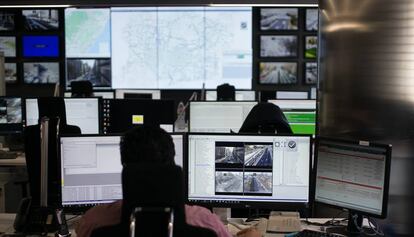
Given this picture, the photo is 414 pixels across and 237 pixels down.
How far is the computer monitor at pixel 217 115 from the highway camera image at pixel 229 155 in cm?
212

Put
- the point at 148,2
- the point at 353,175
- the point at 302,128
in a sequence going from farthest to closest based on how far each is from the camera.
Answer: the point at 148,2 < the point at 302,128 < the point at 353,175

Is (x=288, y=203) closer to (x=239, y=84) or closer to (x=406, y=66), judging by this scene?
(x=406, y=66)

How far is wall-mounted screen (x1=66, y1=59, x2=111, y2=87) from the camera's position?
7.57 meters

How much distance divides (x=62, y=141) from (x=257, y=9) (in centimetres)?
539

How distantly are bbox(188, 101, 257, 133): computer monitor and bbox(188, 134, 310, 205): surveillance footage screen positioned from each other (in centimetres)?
211

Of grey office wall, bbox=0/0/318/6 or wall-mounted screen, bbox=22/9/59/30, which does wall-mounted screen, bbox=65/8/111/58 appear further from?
grey office wall, bbox=0/0/318/6

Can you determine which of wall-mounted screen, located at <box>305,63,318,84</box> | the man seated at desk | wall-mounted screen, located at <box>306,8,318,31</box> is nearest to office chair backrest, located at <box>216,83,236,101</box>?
wall-mounted screen, located at <box>305,63,318,84</box>

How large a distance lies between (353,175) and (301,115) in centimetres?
234

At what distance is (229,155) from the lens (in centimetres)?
256

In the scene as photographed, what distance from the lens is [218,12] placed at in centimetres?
743

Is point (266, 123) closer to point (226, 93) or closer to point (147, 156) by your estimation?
point (147, 156)

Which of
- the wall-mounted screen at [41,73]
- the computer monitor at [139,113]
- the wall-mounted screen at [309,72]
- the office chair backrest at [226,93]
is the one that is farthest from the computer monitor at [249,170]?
the wall-mounted screen at [41,73]

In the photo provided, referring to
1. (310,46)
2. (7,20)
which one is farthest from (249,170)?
(7,20)

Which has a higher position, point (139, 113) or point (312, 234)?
point (139, 113)
